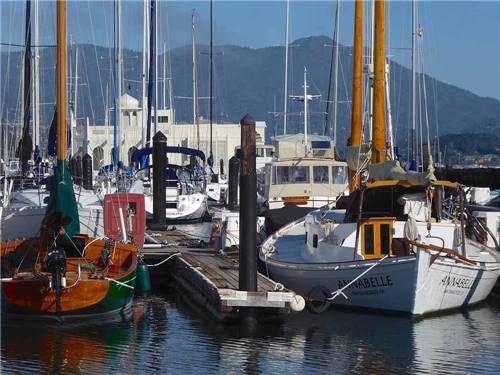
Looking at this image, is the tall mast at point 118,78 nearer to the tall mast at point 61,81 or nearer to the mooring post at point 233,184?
the mooring post at point 233,184

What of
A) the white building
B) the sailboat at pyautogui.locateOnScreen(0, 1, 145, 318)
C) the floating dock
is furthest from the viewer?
the white building

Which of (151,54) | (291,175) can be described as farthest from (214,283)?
(151,54)

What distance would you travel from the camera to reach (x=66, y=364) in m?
17.2

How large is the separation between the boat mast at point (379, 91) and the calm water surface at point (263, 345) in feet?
15.3

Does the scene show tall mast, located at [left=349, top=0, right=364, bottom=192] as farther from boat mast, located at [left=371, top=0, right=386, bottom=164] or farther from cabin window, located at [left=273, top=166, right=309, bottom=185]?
boat mast, located at [left=371, top=0, right=386, bottom=164]

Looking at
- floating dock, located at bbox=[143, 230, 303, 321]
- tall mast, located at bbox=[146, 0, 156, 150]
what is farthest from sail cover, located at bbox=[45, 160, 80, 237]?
tall mast, located at bbox=[146, 0, 156, 150]

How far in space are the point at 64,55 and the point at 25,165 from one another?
14578 millimetres

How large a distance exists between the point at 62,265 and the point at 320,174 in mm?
14827

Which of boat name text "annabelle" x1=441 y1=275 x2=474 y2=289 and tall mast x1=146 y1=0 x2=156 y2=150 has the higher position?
tall mast x1=146 y1=0 x2=156 y2=150

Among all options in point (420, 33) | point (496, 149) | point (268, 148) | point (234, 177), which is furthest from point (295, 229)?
point (496, 149)

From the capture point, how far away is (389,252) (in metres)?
21.1

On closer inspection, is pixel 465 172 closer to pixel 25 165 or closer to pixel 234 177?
pixel 234 177

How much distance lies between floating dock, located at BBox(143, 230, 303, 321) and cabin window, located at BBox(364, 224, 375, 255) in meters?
2.10

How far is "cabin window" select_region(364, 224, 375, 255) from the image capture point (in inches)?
837
